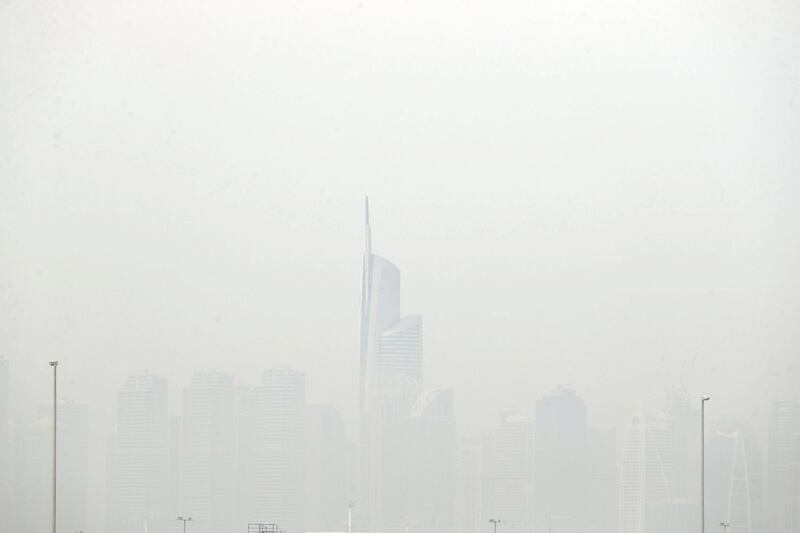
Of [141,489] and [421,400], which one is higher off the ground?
[421,400]

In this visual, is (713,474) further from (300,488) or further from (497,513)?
(300,488)

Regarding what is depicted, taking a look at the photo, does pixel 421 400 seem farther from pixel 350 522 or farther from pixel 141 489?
pixel 141 489

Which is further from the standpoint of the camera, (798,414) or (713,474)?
(713,474)

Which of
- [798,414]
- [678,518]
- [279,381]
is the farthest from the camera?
[678,518]

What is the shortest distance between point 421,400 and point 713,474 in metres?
6.15

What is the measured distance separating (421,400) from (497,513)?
2892 mm

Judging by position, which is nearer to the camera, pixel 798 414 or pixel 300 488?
pixel 798 414

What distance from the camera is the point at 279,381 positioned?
29.2 meters

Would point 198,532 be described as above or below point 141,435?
below

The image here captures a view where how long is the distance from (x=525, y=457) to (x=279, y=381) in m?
5.76

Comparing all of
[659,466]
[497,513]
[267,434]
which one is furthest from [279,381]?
[659,466]

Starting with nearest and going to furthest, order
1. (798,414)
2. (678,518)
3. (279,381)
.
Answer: (798,414), (279,381), (678,518)

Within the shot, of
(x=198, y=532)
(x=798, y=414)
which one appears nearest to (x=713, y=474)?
(x=798, y=414)

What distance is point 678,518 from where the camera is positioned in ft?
102
